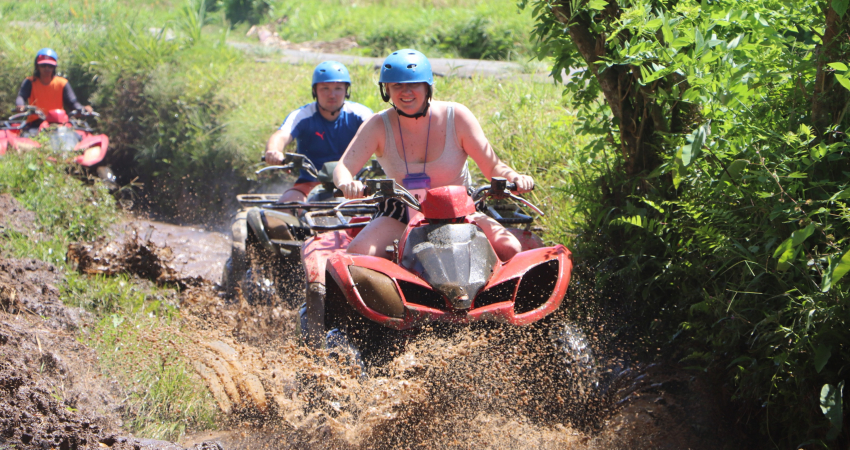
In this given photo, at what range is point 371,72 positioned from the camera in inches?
392

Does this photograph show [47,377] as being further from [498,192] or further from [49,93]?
[49,93]

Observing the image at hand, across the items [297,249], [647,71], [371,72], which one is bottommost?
[297,249]

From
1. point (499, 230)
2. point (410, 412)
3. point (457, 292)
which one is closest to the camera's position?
point (457, 292)

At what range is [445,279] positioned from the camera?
3.12 m

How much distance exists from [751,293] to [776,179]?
484mm

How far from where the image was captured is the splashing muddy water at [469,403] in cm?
329

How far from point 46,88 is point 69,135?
4.73 ft

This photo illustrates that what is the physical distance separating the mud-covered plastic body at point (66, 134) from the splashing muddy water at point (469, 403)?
21.4 ft

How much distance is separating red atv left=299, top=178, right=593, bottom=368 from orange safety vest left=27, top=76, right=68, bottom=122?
8.46m

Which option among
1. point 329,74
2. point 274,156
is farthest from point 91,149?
point 274,156

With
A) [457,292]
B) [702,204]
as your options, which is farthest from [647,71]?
[457,292]

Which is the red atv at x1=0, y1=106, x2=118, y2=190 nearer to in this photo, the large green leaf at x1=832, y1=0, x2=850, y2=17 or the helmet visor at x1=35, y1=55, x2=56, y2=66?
the helmet visor at x1=35, y1=55, x2=56, y2=66

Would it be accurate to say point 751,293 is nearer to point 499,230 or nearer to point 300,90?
point 499,230

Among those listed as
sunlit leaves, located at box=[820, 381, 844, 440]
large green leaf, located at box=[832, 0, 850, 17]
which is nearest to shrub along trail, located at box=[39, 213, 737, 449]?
sunlit leaves, located at box=[820, 381, 844, 440]
